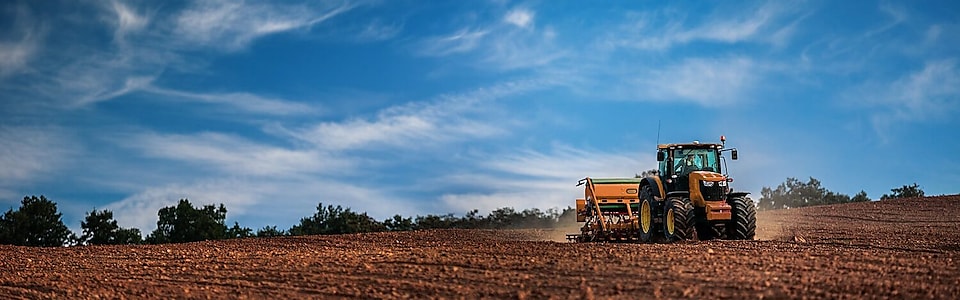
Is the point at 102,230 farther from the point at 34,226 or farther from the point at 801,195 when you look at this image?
the point at 801,195

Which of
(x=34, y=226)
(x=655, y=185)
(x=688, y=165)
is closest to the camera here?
(x=688, y=165)

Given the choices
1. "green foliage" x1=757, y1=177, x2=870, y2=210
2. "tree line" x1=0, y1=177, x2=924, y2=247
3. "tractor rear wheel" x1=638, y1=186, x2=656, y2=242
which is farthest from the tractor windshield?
"green foliage" x1=757, y1=177, x2=870, y2=210

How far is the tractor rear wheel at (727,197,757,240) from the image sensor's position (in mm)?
17766

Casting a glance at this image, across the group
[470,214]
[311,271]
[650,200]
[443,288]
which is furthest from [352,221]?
[443,288]

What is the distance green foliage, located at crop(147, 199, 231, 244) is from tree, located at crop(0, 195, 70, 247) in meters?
3.36

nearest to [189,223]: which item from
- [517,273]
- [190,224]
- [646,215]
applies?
[190,224]

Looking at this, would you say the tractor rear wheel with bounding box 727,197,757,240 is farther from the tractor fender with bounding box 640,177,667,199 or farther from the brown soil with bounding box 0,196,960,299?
the brown soil with bounding box 0,196,960,299

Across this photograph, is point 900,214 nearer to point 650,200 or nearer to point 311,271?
point 650,200

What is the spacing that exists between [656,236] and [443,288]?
9.56m

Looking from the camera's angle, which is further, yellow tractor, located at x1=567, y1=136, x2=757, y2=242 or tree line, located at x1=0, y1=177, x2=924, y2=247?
tree line, located at x1=0, y1=177, x2=924, y2=247

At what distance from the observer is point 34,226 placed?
2859 centimetres

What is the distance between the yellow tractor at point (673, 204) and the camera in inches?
693

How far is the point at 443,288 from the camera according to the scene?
396 inches

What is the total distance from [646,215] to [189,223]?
60.9 feet
